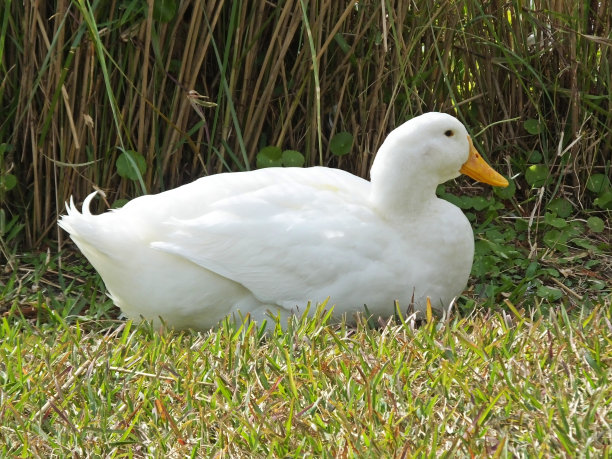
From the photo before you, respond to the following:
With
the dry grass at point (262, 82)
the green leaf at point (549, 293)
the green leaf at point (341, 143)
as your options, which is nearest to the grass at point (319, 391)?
the green leaf at point (549, 293)

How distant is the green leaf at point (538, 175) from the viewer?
492cm

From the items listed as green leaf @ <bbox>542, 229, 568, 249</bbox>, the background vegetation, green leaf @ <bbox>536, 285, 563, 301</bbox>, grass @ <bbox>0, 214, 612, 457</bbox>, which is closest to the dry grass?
the background vegetation

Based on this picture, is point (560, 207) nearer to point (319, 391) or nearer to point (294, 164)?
point (294, 164)

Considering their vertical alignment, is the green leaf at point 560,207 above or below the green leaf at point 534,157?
below

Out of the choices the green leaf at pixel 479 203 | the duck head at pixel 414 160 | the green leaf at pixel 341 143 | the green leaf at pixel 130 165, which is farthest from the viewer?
the green leaf at pixel 479 203

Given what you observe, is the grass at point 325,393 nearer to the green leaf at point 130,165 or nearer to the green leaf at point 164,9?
the green leaf at point 130,165

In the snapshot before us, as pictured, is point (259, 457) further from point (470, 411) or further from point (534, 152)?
→ point (534, 152)

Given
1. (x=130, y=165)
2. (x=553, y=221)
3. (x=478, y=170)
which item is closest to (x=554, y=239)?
(x=553, y=221)

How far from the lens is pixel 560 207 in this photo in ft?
16.1

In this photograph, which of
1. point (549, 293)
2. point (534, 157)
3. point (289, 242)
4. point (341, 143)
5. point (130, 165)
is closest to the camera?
point (289, 242)

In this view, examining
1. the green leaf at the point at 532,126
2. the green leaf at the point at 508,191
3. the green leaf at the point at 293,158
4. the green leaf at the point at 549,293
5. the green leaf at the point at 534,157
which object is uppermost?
the green leaf at the point at 293,158

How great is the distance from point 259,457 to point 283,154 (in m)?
2.35

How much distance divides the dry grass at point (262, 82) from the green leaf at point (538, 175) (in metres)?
0.07

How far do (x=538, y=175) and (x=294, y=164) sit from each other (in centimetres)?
118
